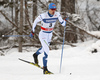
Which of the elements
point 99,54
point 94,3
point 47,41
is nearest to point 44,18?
point 47,41

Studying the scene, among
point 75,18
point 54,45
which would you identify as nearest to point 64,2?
point 75,18

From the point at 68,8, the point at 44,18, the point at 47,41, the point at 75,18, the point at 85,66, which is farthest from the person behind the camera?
the point at 68,8

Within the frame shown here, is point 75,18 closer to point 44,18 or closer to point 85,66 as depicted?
point 85,66

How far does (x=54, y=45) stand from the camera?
34.3ft

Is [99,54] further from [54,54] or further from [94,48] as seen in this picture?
[54,54]

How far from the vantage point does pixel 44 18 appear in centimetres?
407

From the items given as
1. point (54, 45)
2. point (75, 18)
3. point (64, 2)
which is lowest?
point (54, 45)

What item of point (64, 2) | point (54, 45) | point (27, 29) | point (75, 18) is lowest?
point (54, 45)

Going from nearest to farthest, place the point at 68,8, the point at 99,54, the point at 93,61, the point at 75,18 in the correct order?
the point at 93,61, the point at 99,54, the point at 75,18, the point at 68,8

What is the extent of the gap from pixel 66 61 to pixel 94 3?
896 cm

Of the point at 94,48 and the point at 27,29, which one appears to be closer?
the point at 94,48

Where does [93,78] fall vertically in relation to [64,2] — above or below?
below

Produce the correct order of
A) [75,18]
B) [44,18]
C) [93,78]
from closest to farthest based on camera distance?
[93,78]
[44,18]
[75,18]

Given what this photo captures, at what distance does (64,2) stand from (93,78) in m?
7.35
